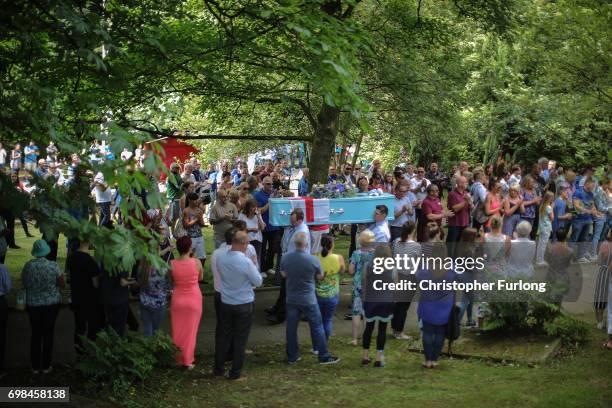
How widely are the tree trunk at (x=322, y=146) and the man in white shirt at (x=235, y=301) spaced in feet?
21.1

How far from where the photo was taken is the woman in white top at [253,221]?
1415 centimetres

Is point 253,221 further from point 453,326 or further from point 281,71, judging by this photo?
point 453,326

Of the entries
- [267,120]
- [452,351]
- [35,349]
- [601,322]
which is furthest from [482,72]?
[35,349]

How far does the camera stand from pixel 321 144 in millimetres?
16094

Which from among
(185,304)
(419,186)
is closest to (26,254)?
(419,186)

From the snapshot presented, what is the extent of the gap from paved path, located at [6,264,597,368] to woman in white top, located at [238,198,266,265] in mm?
983

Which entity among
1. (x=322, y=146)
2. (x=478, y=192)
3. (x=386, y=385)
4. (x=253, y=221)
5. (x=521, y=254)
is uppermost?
(x=322, y=146)

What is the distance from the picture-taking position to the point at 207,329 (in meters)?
12.3

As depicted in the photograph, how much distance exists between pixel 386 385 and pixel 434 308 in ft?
3.72

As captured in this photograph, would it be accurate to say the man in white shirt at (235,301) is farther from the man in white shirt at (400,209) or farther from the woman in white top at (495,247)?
the man in white shirt at (400,209)

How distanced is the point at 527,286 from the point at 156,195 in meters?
6.31

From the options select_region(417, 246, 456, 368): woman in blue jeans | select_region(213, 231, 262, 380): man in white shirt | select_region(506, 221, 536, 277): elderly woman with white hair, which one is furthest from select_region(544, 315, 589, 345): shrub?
select_region(213, 231, 262, 380): man in white shirt

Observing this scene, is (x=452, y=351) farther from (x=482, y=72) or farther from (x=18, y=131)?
(x=482, y=72)

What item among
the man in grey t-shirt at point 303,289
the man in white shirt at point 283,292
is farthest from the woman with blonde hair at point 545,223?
the man in grey t-shirt at point 303,289
